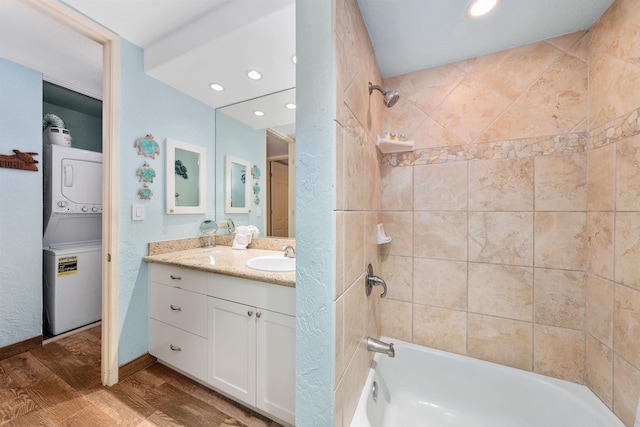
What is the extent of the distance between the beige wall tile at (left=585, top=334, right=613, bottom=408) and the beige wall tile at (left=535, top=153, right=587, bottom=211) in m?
0.65

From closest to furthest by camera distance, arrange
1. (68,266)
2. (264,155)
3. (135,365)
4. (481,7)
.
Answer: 1. (481,7)
2. (135,365)
3. (264,155)
4. (68,266)

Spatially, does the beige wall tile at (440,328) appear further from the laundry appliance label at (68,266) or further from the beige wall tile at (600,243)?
the laundry appliance label at (68,266)

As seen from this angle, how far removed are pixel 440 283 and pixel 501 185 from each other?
2.15 feet

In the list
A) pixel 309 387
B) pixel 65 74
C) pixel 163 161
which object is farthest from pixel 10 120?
pixel 309 387

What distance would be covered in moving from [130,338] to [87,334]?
40.4 inches

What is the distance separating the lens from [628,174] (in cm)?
93

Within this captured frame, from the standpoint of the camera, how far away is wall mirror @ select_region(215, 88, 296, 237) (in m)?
1.90

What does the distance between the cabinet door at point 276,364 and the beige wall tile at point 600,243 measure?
1.44m

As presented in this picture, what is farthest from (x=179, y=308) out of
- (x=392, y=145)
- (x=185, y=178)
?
(x=392, y=145)

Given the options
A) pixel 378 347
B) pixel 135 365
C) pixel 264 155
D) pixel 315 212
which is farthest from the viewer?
pixel 264 155

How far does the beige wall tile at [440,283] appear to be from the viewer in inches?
54.4

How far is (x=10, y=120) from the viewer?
6.05 ft

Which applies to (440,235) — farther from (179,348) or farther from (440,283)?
(179,348)

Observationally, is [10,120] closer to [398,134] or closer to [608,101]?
[398,134]
